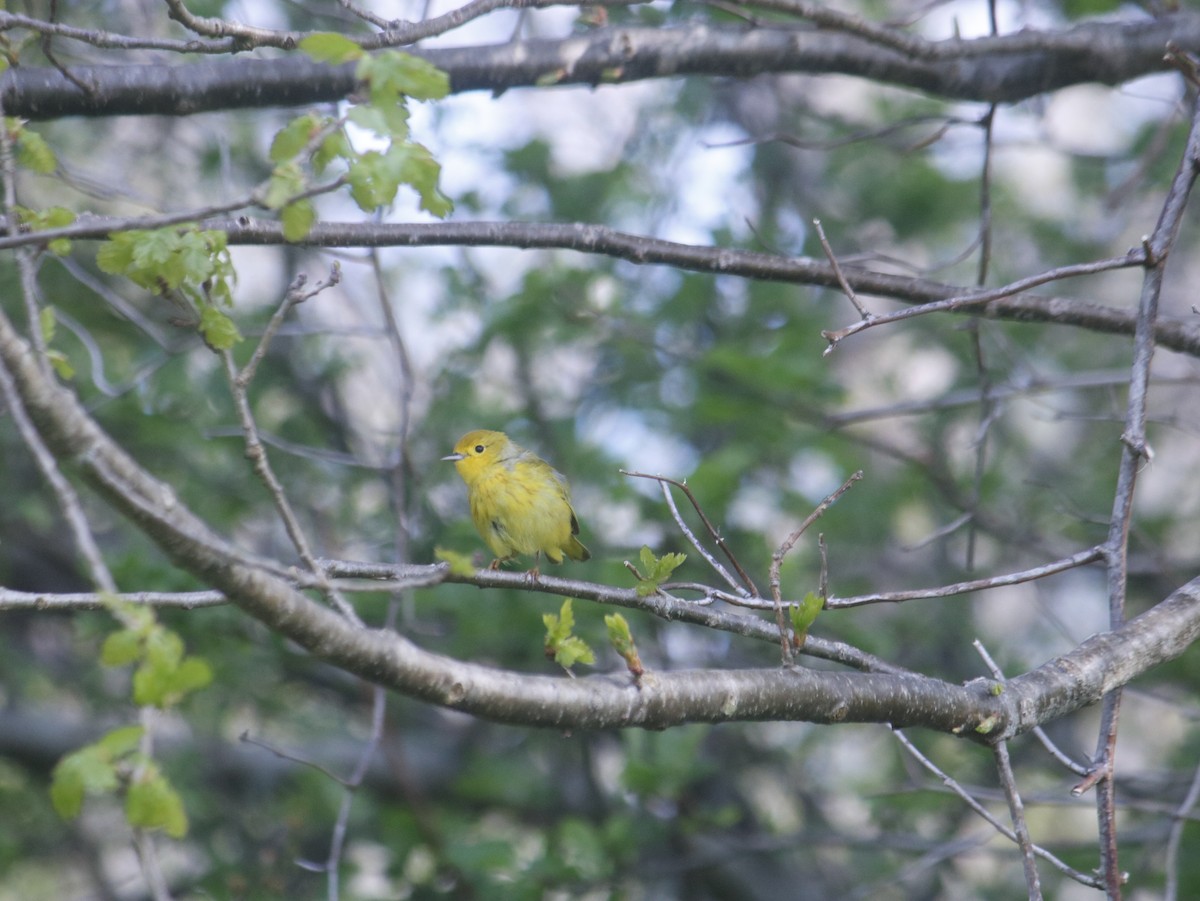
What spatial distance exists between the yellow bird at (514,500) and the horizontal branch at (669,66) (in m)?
1.88

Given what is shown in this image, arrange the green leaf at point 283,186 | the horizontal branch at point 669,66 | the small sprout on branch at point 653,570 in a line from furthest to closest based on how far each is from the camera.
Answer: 1. the horizontal branch at point 669,66
2. the small sprout on branch at point 653,570
3. the green leaf at point 283,186

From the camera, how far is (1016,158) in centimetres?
1596

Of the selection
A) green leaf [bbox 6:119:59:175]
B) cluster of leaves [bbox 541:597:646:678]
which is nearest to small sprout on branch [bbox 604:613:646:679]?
cluster of leaves [bbox 541:597:646:678]

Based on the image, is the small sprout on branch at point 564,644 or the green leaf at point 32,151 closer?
the small sprout on branch at point 564,644

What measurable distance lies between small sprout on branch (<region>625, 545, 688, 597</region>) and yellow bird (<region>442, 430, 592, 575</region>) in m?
2.30

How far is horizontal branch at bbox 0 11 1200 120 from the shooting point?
162 inches

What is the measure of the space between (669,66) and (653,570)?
2591mm

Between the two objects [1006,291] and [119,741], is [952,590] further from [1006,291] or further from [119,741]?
[119,741]

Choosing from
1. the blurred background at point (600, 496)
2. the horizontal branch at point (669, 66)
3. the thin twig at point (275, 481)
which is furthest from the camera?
the blurred background at point (600, 496)

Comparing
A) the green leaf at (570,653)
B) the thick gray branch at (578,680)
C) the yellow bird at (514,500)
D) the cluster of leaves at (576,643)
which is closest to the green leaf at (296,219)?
the thick gray branch at (578,680)

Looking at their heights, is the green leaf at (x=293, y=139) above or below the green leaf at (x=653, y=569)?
above

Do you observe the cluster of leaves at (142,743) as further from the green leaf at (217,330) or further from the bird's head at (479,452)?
the bird's head at (479,452)

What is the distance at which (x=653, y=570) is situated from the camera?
304cm

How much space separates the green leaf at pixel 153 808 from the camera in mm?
1881
